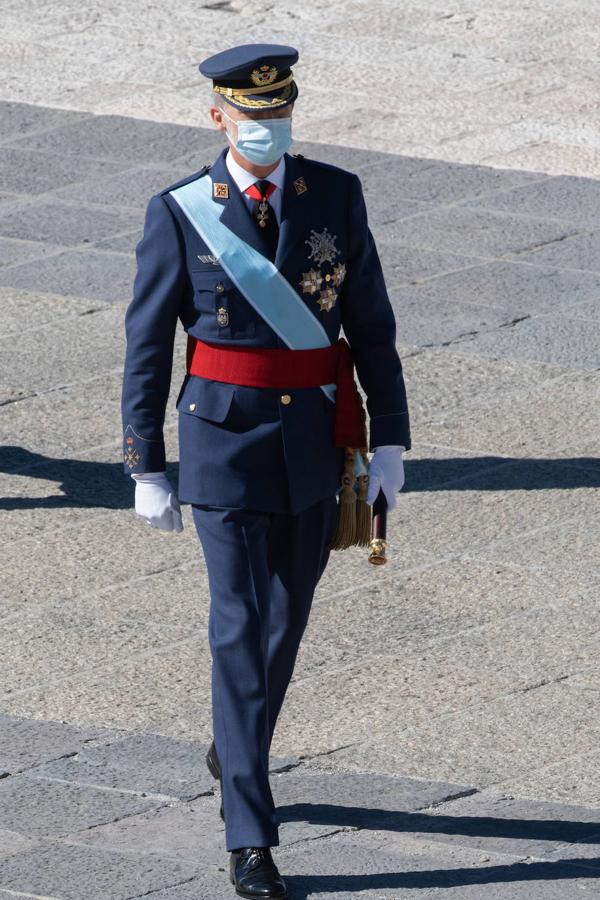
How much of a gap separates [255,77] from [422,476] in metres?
3.03

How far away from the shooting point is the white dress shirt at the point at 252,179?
15.8 ft

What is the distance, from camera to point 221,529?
4.75 metres

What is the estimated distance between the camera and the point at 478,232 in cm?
1026

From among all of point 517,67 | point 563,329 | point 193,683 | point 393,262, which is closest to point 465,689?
point 193,683

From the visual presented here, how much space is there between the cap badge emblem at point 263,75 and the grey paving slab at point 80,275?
4.78m

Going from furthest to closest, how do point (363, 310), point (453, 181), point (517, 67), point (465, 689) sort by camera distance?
point (517, 67) → point (453, 181) → point (465, 689) → point (363, 310)

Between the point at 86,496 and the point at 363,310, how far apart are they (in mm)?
2709

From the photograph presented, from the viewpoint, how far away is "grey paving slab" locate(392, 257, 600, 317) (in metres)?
9.26

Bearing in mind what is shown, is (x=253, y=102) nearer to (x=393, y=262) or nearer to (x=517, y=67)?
(x=393, y=262)

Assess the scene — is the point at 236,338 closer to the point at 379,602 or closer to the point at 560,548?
the point at 379,602

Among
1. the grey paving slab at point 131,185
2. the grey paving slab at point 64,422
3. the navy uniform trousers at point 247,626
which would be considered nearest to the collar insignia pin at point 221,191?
the navy uniform trousers at point 247,626

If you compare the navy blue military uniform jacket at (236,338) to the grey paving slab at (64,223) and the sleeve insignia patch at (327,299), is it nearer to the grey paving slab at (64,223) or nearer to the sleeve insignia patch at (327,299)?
the sleeve insignia patch at (327,299)

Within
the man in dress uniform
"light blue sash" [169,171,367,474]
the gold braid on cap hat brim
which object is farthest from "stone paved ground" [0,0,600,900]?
the gold braid on cap hat brim

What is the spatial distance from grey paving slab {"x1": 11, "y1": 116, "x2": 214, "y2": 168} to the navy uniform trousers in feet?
22.8
